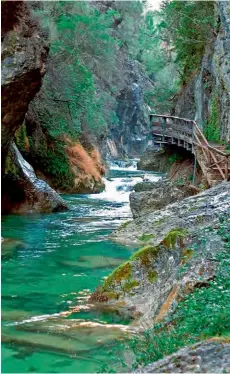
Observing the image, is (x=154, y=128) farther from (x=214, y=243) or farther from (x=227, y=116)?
(x=214, y=243)

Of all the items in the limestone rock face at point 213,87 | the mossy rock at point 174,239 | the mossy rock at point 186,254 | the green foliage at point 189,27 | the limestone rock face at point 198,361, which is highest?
the green foliage at point 189,27

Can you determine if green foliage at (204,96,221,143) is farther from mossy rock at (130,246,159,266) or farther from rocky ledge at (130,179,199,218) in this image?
mossy rock at (130,246,159,266)

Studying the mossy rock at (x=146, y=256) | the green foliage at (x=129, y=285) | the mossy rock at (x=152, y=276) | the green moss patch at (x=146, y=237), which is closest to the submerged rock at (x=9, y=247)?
the green moss patch at (x=146, y=237)

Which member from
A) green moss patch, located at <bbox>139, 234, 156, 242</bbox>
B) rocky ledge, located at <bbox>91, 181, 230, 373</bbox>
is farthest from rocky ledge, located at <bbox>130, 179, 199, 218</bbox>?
rocky ledge, located at <bbox>91, 181, 230, 373</bbox>

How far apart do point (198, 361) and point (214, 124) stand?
69.6 feet

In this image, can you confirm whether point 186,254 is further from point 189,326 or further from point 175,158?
point 175,158

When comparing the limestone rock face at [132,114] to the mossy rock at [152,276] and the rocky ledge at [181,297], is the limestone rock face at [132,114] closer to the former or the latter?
the rocky ledge at [181,297]

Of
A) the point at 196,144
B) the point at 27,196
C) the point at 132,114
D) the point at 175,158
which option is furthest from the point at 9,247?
the point at 132,114

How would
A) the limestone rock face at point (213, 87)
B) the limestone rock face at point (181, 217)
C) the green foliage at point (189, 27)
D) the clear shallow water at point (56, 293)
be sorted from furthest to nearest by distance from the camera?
the green foliage at point (189, 27) → the limestone rock face at point (213, 87) → the limestone rock face at point (181, 217) → the clear shallow water at point (56, 293)

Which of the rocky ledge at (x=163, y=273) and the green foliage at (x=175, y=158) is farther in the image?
the green foliage at (x=175, y=158)

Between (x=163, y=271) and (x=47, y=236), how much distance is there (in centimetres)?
615

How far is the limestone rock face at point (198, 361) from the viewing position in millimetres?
4246

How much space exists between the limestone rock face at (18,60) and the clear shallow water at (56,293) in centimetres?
296

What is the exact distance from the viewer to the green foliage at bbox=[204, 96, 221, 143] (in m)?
24.3
